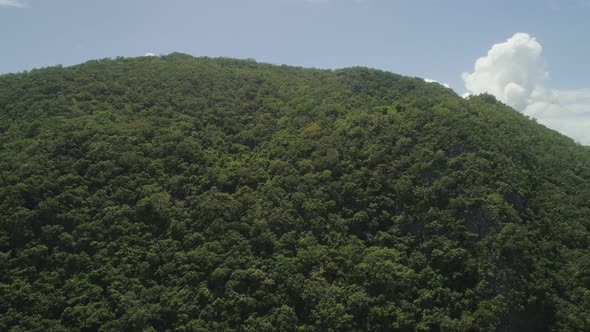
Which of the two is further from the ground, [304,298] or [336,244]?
[336,244]

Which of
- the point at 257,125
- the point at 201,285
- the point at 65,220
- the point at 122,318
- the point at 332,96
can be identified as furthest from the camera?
the point at 332,96

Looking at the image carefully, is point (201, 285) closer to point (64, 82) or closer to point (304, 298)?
point (304, 298)

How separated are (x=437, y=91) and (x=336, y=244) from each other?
37779mm

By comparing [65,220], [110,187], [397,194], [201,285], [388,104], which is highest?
[388,104]

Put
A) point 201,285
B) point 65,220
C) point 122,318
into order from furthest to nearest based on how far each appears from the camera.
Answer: point 65,220, point 201,285, point 122,318

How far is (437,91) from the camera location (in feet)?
243

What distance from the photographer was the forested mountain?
139ft

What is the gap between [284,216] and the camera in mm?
50188

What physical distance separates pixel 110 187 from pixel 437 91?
52310 mm

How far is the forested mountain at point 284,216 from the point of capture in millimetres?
42375

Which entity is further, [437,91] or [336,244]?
[437,91]

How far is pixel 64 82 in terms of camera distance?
6906cm

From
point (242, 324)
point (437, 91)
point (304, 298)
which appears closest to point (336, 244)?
point (304, 298)

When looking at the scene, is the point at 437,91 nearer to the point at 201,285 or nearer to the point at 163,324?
the point at 201,285
